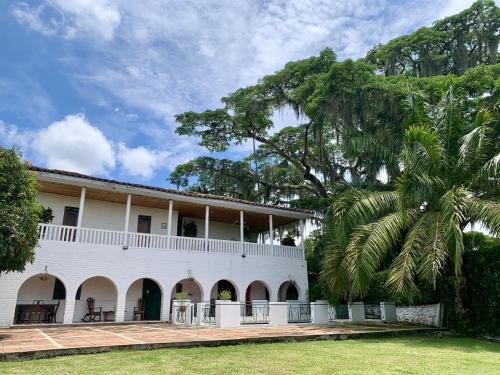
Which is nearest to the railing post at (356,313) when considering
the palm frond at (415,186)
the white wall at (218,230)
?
the palm frond at (415,186)

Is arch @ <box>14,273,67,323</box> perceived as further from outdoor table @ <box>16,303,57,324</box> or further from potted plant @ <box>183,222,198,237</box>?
potted plant @ <box>183,222,198,237</box>

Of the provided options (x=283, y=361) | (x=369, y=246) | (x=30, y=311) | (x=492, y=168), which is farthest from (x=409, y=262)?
(x=30, y=311)

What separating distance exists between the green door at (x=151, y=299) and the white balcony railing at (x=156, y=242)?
2.34 m

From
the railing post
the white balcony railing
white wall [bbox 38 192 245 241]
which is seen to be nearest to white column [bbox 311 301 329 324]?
the railing post

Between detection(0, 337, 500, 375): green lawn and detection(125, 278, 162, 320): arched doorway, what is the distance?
941cm

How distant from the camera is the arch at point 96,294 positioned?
16.4m

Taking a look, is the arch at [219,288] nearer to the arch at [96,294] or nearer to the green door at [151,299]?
the green door at [151,299]

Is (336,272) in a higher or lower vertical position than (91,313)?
higher

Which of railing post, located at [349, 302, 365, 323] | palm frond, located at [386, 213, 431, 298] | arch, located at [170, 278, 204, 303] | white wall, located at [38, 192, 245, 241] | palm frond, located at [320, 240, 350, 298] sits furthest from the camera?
arch, located at [170, 278, 204, 303]

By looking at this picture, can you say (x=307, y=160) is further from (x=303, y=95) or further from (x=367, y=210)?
(x=367, y=210)

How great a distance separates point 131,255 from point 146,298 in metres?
2.95

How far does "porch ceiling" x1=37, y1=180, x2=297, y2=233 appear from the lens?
54.3ft

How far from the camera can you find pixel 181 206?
1920 cm

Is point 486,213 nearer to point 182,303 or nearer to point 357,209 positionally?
point 357,209
